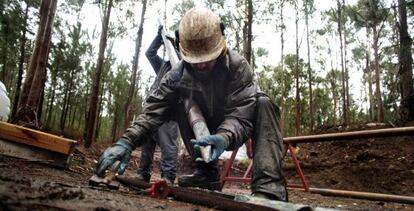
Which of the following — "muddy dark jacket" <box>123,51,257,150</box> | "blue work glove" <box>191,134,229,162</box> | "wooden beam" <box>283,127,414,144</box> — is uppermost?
"muddy dark jacket" <box>123,51,257,150</box>

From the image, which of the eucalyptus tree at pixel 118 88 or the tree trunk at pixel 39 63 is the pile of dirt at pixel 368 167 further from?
the eucalyptus tree at pixel 118 88

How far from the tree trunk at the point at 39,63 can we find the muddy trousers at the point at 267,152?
3503 millimetres

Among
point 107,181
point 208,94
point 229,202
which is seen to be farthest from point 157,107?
point 229,202

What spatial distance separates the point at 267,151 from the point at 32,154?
2.17 m

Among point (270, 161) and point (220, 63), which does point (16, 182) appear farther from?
point (220, 63)

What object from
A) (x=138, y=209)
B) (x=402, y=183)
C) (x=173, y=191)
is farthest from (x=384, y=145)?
(x=138, y=209)

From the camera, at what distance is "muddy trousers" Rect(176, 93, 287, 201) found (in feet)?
6.38

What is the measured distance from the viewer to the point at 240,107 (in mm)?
2180

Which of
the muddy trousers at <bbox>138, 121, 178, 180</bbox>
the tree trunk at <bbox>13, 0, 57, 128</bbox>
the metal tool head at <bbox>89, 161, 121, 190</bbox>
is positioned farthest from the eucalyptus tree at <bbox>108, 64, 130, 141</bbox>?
the metal tool head at <bbox>89, 161, 121, 190</bbox>

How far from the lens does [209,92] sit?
2410 millimetres

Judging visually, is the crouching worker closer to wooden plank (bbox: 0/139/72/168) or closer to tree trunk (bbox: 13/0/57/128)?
wooden plank (bbox: 0/139/72/168)

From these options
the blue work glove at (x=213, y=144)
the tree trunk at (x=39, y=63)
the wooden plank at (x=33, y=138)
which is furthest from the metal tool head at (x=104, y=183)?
the tree trunk at (x=39, y=63)

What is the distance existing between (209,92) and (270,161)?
679mm

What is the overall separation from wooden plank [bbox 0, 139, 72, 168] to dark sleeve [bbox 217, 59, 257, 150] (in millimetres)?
1767
